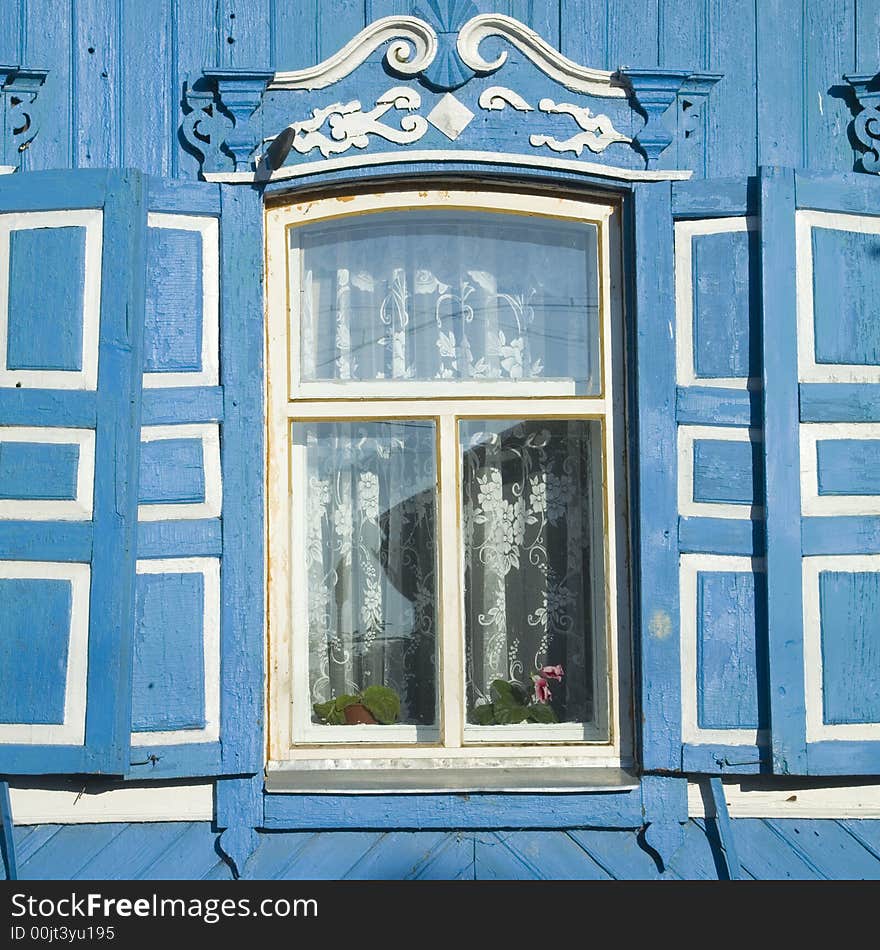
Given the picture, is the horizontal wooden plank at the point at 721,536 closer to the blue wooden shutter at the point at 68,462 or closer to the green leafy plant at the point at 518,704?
the green leafy plant at the point at 518,704

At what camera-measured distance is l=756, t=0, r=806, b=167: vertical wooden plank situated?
3648 millimetres

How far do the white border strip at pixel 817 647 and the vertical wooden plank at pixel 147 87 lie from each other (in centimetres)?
221

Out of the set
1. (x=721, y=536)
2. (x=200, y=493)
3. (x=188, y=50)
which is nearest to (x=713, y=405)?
(x=721, y=536)

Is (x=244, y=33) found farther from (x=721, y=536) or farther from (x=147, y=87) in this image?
(x=721, y=536)

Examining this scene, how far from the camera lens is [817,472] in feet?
11.4

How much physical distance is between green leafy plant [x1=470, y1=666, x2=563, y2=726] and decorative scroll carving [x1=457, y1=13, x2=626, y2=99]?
68.1 inches

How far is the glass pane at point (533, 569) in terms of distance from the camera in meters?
3.65

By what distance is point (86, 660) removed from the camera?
3398 mm

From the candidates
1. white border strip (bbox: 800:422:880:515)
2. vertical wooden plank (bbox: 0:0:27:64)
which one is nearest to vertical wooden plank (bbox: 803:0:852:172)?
white border strip (bbox: 800:422:880:515)

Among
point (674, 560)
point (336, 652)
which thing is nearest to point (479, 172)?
point (674, 560)

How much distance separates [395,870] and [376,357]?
58.9 inches

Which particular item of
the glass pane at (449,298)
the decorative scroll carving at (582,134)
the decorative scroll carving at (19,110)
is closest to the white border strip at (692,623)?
the glass pane at (449,298)

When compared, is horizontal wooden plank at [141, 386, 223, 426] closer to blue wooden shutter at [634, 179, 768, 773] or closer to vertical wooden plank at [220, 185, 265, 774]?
vertical wooden plank at [220, 185, 265, 774]

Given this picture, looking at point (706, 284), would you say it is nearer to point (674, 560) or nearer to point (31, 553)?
point (674, 560)
